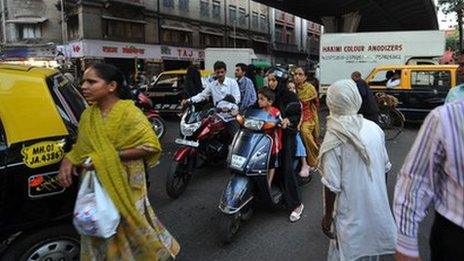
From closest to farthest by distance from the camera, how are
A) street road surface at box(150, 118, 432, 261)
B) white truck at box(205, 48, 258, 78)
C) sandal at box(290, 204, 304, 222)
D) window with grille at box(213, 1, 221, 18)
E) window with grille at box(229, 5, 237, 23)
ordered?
1. street road surface at box(150, 118, 432, 261)
2. sandal at box(290, 204, 304, 222)
3. white truck at box(205, 48, 258, 78)
4. window with grille at box(213, 1, 221, 18)
5. window with grille at box(229, 5, 237, 23)

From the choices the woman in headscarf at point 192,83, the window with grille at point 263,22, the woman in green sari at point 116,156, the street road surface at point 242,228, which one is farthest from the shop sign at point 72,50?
the woman in green sari at point 116,156

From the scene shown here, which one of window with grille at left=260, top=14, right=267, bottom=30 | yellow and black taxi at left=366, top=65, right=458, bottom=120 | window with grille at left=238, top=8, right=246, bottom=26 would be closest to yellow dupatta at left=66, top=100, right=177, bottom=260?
yellow and black taxi at left=366, top=65, right=458, bottom=120

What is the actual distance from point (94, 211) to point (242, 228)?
232cm

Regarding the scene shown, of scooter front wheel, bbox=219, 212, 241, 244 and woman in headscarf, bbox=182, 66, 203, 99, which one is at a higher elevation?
woman in headscarf, bbox=182, 66, 203, 99

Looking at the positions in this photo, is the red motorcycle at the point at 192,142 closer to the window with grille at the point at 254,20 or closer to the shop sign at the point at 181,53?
the shop sign at the point at 181,53

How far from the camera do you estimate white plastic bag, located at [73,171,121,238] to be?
8.46 feet

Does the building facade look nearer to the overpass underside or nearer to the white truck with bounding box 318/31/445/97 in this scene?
the overpass underside

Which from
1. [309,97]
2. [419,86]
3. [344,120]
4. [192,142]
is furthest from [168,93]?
[344,120]

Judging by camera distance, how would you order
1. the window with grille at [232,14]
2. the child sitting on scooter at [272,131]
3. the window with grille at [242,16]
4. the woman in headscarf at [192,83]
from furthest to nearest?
the window with grille at [242,16] < the window with grille at [232,14] < the woman in headscarf at [192,83] < the child sitting on scooter at [272,131]

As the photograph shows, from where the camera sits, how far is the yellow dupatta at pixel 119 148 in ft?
8.74

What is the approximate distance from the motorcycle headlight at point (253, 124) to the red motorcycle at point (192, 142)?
133 cm

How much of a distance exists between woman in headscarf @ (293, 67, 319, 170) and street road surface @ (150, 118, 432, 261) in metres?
0.44

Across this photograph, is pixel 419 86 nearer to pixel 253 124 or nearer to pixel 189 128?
pixel 189 128

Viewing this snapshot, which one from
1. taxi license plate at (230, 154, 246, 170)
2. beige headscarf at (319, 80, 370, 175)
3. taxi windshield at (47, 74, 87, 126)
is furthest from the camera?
taxi license plate at (230, 154, 246, 170)
